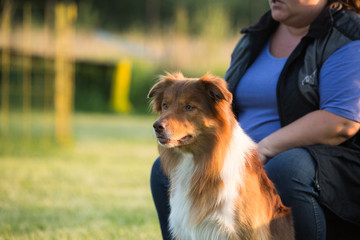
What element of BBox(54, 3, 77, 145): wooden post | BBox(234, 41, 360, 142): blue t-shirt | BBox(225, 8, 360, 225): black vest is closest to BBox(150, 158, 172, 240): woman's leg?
BBox(234, 41, 360, 142): blue t-shirt

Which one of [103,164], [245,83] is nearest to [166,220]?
[245,83]

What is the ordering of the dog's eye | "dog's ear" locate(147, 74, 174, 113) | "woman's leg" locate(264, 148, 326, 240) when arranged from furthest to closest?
"dog's ear" locate(147, 74, 174, 113), the dog's eye, "woman's leg" locate(264, 148, 326, 240)

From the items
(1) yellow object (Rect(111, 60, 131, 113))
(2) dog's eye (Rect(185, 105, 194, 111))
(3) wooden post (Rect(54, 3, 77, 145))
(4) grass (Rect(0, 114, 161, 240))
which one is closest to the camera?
(2) dog's eye (Rect(185, 105, 194, 111))

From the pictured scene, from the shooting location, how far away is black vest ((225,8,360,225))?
2705 mm

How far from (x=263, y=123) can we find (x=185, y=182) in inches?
30.3

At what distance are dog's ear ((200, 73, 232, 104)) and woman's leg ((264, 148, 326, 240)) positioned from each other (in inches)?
20.8

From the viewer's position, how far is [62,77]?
8.68m

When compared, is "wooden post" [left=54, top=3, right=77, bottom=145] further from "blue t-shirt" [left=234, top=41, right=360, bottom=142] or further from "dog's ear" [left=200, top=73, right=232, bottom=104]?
"dog's ear" [left=200, top=73, right=232, bottom=104]

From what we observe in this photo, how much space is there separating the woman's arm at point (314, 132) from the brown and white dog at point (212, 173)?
0.20 m

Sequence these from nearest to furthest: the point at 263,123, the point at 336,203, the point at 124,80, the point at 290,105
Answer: the point at 336,203 → the point at 290,105 → the point at 263,123 → the point at 124,80

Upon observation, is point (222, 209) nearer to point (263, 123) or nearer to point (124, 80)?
point (263, 123)

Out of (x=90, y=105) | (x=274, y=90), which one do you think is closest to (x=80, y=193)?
(x=274, y=90)

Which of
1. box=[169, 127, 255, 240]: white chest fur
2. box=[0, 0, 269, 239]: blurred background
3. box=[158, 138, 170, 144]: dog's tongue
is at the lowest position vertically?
box=[0, 0, 269, 239]: blurred background

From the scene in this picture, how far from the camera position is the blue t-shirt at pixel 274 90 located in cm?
273
